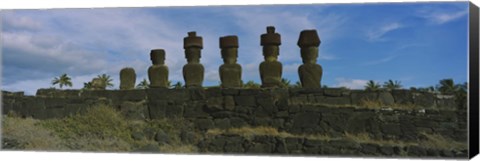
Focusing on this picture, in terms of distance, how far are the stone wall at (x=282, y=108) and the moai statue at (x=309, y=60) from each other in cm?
15

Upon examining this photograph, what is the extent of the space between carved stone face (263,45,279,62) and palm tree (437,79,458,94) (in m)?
2.55

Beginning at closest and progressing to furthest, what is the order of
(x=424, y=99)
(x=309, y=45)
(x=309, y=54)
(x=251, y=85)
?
(x=424, y=99) < (x=309, y=45) < (x=309, y=54) < (x=251, y=85)

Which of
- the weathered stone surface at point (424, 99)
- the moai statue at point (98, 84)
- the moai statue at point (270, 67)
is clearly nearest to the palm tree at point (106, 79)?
the moai statue at point (98, 84)

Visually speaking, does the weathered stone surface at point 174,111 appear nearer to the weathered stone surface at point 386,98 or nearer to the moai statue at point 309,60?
the moai statue at point 309,60

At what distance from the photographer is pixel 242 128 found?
1222 cm

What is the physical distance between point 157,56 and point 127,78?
25.5 inches

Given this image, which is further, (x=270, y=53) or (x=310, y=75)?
(x=270, y=53)

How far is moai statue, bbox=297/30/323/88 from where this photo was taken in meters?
11.8

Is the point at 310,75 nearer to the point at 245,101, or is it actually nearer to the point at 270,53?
the point at 270,53

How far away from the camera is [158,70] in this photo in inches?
500

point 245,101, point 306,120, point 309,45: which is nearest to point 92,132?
point 245,101

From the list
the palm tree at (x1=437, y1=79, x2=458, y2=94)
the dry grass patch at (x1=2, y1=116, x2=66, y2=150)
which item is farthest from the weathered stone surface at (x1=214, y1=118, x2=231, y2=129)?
the palm tree at (x1=437, y1=79, x2=458, y2=94)

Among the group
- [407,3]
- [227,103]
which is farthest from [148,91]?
[407,3]

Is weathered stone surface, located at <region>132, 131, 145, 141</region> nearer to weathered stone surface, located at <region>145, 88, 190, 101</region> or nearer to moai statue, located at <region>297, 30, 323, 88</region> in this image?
weathered stone surface, located at <region>145, 88, 190, 101</region>
